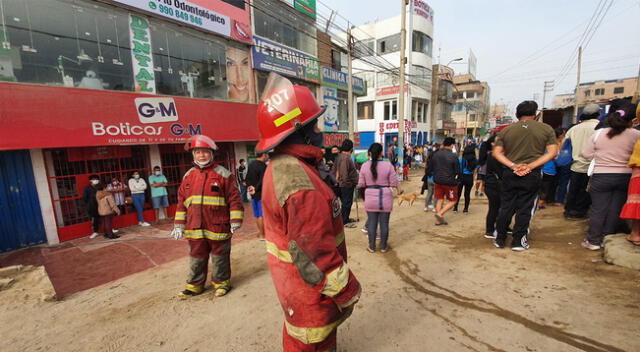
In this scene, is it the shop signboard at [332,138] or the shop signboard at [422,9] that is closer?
the shop signboard at [332,138]

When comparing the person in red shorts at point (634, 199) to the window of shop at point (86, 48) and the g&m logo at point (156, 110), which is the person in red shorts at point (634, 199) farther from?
the window of shop at point (86, 48)

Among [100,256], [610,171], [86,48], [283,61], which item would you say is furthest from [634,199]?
[283,61]

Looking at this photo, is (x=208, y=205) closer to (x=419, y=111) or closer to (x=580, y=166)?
(x=580, y=166)

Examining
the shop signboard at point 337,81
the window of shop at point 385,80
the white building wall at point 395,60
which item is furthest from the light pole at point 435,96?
the shop signboard at point 337,81

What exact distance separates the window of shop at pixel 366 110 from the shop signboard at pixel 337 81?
1296cm

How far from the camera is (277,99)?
147cm

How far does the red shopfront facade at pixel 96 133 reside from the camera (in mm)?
5254

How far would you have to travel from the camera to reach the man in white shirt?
4.75 meters

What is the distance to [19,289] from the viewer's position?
3.50m

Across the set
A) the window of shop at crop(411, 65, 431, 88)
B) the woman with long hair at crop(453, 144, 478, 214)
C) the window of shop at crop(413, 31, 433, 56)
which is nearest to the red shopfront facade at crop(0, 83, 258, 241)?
the woman with long hair at crop(453, 144, 478, 214)

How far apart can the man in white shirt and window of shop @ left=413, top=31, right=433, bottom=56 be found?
79.8 feet

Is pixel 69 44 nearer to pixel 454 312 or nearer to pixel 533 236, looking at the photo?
pixel 454 312

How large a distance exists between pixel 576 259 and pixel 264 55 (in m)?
10.6

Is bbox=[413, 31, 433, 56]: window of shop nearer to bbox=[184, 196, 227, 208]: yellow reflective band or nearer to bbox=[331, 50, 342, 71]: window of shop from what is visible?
bbox=[331, 50, 342, 71]: window of shop
